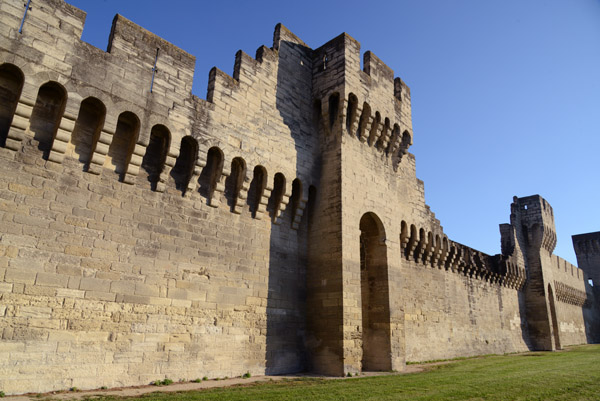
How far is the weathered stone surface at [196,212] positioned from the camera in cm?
692

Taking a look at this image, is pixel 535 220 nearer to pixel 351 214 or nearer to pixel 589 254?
pixel 351 214

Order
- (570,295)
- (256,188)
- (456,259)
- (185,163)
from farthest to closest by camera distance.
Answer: (570,295)
(456,259)
(256,188)
(185,163)

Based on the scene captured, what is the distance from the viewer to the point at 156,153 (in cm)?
884

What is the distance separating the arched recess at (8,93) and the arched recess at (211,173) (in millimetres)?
3701

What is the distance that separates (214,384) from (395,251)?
702 centimetres

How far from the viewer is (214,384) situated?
7945mm

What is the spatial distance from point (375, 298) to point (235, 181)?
5.50m

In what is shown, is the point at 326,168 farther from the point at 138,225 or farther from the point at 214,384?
the point at 214,384

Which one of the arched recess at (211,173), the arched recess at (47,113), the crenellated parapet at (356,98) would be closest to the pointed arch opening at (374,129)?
the crenellated parapet at (356,98)

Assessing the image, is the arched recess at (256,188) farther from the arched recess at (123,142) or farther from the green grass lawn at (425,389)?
the green grass lawn at (425,389)

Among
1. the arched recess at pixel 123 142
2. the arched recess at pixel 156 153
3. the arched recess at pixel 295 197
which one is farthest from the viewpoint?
the arched recess at pixel 295 197

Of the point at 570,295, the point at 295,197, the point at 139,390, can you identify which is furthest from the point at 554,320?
the point at 139,390

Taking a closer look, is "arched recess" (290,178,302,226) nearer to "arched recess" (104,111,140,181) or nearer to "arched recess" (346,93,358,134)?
"arched recess" (346,93,358,134)

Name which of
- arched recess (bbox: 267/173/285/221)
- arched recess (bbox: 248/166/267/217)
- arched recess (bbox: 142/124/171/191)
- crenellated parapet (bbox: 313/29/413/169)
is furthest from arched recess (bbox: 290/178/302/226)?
arched recess (bbox: 142/124/171/191)
